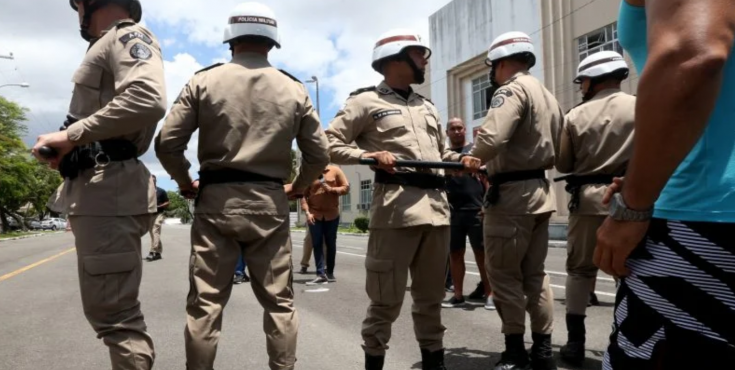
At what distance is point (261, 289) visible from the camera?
2.93 meters

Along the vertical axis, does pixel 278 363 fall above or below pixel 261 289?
below

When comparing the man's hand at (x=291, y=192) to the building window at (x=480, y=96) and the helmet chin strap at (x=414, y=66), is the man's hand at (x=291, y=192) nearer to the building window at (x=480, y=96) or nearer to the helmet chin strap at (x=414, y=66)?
the helmet chin strap at (x=414, y=66)

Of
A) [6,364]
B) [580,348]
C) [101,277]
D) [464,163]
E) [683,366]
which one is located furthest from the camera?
[6,364]

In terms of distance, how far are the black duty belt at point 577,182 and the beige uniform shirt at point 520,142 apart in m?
0.36

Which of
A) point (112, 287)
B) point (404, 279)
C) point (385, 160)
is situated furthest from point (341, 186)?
point (112, 287)

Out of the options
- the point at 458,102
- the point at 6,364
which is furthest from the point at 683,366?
the point at 458,102

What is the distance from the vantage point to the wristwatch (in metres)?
1.31

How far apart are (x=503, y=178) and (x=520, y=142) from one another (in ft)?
0.83

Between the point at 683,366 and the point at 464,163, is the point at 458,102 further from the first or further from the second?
the point at 683,366

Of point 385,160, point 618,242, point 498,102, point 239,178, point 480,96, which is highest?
point 480,96

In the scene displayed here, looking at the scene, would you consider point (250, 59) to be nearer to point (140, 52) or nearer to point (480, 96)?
point (140, 52)

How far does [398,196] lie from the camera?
3.40 meters

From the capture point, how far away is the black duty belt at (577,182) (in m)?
3.96

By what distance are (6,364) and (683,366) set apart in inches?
173
